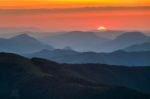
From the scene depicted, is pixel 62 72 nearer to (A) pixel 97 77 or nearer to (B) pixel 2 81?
(B) pixel 2 81

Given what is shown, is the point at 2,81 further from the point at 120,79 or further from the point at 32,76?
the point at 120,79

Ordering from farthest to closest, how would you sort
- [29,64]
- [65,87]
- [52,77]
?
[29,64] < [52,77] < [65,87]

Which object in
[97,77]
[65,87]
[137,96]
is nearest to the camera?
[137,96]

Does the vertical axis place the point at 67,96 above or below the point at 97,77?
above

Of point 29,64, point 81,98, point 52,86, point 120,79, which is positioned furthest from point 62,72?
point 120,79

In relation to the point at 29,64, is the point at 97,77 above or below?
below

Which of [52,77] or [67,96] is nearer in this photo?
[67,96]

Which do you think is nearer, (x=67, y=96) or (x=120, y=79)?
(x=67, y=96)

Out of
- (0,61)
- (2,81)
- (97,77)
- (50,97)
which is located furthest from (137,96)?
(97,77)

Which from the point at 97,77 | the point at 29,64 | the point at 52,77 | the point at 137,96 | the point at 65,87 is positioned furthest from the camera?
the point at 97,77
